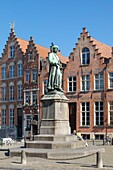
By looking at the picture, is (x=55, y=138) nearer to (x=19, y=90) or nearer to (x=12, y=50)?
(x=19, y=90)

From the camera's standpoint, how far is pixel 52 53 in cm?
1994

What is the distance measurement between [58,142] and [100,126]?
64.6 ft

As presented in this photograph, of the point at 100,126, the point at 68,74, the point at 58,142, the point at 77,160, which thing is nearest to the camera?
the point at 77,160

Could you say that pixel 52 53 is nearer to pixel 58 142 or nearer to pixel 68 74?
pixel 58 142

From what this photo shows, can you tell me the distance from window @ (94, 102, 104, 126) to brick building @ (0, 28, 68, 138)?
24.8 feet

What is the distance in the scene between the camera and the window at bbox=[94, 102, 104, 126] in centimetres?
3706

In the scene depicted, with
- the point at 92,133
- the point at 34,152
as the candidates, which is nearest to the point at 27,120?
the point at 92,133

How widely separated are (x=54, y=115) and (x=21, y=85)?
84.9ft

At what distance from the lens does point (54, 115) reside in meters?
18.9

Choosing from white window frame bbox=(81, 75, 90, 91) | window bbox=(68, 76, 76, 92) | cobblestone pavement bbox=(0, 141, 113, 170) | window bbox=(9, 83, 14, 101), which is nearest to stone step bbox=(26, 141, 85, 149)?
cobblestone pavement bbox=(0, 141, 113, 170)

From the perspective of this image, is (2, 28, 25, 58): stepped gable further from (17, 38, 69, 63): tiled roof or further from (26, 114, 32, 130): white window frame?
(26, 114, 32, 130): white window frame

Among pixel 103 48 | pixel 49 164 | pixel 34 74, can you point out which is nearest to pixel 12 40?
pixel 34 74

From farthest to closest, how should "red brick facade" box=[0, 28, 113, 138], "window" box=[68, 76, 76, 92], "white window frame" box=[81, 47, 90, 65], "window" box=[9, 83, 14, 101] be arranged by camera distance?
1. "window" box=[9, 83, 14, 101]
2. "window" box=[68, 76, 76, 92]
3. "white window frame" box=[81, 47, 90, 65]
4. "red brick facade" box=[0, 28, 113, 138]

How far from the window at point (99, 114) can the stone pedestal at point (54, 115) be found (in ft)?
59.7
